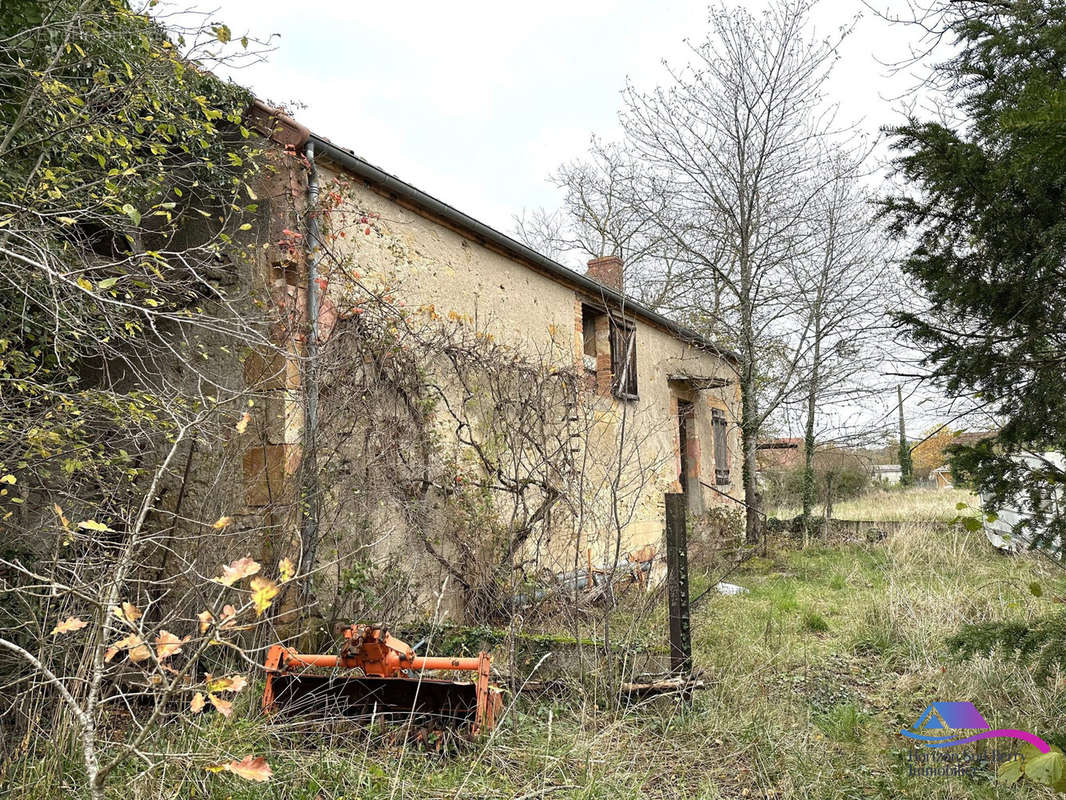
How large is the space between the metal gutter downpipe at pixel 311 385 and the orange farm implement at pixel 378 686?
3.79 feet

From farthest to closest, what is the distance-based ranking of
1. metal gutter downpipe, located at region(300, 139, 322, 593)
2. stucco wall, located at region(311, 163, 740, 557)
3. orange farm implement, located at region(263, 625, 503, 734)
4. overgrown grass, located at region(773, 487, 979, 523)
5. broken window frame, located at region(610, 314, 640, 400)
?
overgrown grass, located at region(773, 487, 979, 523), broken window frame, located at region(610, 314, 640, 400), stucco wall, located at region(311, 163, 740, 557), metal gutter downpipe, located at region(300, 139, 322, 593), orange farm implement, located at region(263, 625, 503, 734)

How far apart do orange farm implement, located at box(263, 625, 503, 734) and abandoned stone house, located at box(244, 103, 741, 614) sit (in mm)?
1259

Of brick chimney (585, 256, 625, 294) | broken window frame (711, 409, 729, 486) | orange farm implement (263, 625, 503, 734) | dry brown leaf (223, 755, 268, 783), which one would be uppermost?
brick chimney (585, 256, 625, 294)

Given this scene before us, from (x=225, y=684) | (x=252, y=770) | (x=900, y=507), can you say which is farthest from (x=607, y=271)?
(x=252, y=770)

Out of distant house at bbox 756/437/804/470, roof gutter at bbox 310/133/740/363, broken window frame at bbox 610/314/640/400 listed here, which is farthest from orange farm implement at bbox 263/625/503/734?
distant house at bbox 756/437/804/470

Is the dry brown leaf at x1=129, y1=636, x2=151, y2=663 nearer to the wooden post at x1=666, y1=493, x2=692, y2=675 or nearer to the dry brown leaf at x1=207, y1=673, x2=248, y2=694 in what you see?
the dry brown leaf at x1=207, y1=673, x2=248, y2=694

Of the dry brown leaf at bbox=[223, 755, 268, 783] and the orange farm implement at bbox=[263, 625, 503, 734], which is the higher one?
the dry brown leaf at bbox=[223, 755, 268, 783]

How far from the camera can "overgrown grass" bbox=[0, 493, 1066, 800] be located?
3.39 metres

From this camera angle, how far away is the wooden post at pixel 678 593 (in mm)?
4855

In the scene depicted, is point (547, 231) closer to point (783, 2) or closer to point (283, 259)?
point (783, 2)

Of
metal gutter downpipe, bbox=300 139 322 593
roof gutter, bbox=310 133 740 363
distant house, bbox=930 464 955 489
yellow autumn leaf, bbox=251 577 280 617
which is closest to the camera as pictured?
yellow autumn leaf, bbox=251 577 280 617

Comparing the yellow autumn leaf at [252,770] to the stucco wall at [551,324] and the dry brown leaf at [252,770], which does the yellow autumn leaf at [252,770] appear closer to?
the dry brown leaf at [252,770]

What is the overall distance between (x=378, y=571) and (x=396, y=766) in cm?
249

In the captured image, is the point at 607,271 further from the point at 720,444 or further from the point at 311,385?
the point at 311,385
